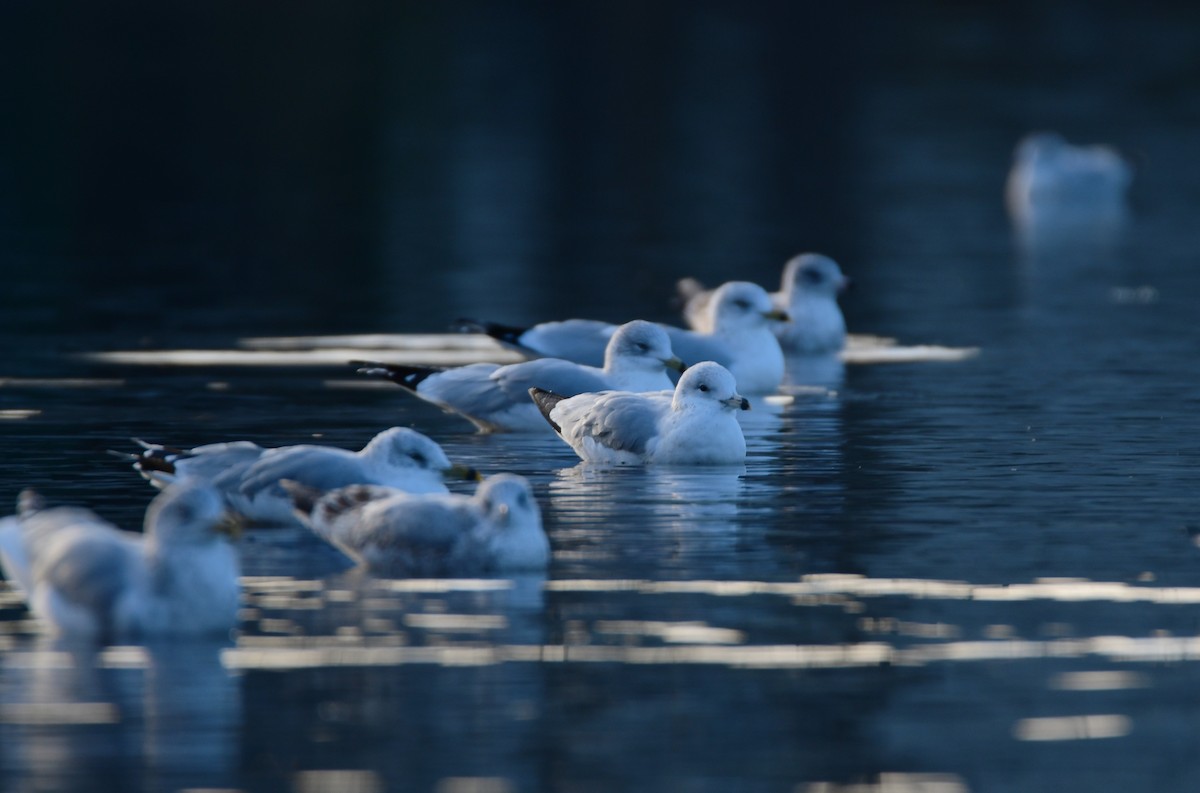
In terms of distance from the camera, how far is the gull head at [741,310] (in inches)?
704

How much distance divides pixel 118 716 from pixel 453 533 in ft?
7.47

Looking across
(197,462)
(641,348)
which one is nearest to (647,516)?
(197,462)

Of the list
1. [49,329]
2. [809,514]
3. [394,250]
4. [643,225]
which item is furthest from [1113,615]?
[643,225]

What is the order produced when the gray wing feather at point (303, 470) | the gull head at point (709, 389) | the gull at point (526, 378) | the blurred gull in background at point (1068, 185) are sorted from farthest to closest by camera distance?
the blurred gull in background at point (1068, 185) → the gull at point (526, 378) → the gull head at point (709, 389) → the gray wing feather at point (303, 470)

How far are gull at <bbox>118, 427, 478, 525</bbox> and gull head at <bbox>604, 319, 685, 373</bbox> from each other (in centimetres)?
393

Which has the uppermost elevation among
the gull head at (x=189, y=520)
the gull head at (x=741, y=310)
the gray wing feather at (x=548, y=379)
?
the gull head at (x=741, y=310)

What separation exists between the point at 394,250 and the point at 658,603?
62.2 ft

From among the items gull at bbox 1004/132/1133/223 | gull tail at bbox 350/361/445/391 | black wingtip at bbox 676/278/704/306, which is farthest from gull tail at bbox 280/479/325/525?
gull at bbox 1004/132/1133/223

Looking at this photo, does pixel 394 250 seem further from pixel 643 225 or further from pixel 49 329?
pixel 49 329

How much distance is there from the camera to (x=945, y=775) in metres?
7.93

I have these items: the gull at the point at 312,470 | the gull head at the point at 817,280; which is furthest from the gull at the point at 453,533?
the gull head at the point at 817,280

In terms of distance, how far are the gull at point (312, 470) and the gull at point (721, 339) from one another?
18.1 ft

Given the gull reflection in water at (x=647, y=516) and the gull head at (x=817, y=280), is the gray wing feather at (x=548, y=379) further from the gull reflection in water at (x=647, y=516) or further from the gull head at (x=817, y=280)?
the gull head at (x=817, y=280)

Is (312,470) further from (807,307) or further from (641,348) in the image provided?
(807,307)
